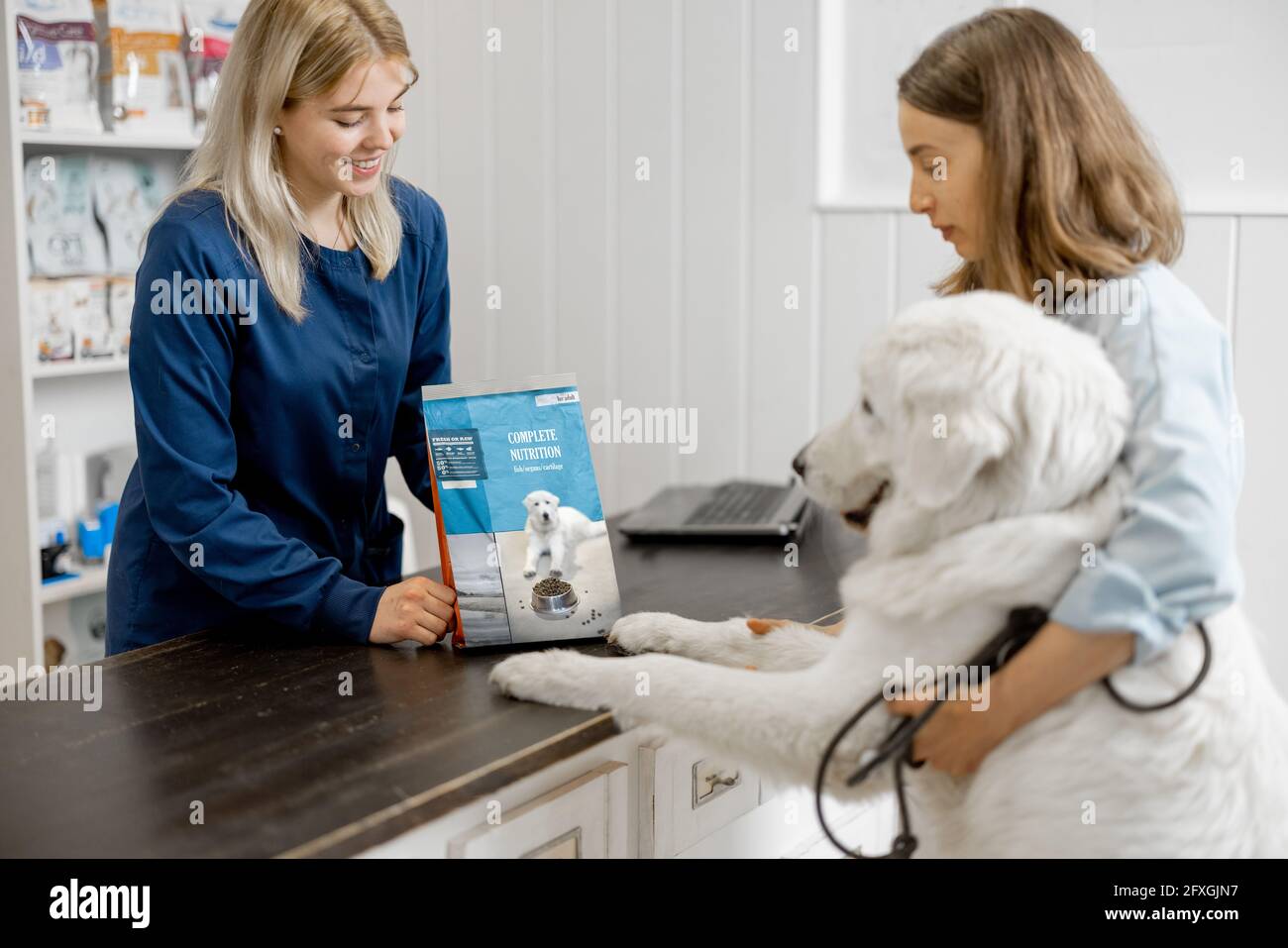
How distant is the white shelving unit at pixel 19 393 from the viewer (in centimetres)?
251

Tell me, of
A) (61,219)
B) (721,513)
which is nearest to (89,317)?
(61,219)

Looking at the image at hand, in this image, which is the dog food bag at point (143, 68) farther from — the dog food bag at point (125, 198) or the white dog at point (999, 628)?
the white dog at point (999, 628)

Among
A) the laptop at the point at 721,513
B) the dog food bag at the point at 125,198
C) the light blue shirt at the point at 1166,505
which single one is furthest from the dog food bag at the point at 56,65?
the light blue shirt at the point at 1166,505

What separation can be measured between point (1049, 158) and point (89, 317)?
2.27 m

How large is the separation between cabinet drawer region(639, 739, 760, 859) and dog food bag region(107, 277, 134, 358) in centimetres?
201

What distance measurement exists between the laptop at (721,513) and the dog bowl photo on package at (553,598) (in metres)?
0.56

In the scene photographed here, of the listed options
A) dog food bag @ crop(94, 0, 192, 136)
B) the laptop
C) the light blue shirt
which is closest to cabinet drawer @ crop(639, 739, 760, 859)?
the light blue shirt

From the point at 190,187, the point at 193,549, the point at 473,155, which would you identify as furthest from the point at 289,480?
the point at 473,155

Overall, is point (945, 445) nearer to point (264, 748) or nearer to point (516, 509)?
point (516, 509)

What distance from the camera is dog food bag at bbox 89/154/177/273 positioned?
2844 mm

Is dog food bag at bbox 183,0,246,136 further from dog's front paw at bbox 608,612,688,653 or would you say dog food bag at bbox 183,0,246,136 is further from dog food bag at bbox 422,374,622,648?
dog's front paw at bbox 608,612,688,653

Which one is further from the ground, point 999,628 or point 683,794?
point 999,628

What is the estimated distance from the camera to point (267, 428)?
1.69 metres
